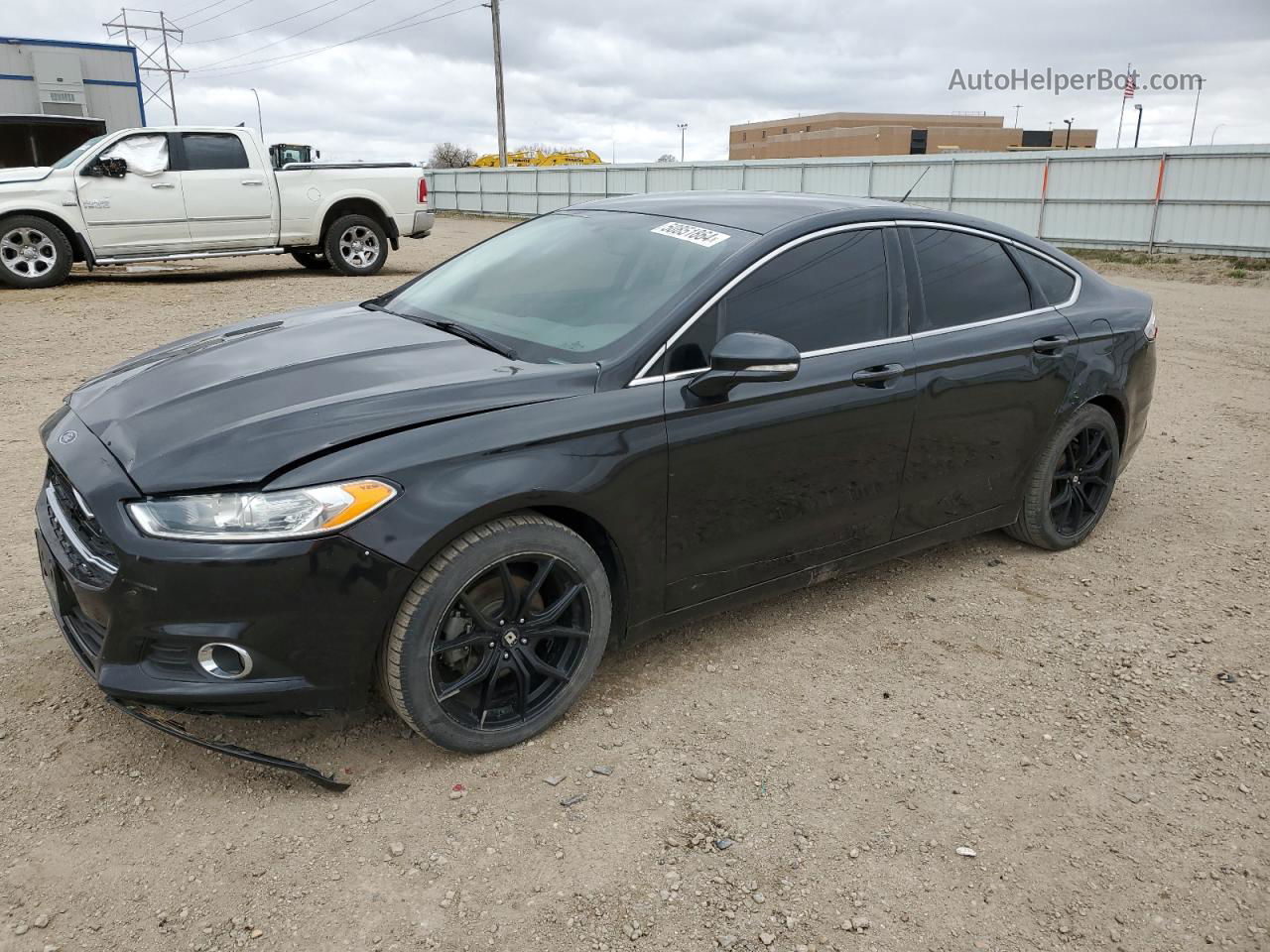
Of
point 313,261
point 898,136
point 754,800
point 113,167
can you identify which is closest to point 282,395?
point 754,800

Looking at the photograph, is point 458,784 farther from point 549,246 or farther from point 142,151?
point 142,151

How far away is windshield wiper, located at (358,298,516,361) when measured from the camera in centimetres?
321

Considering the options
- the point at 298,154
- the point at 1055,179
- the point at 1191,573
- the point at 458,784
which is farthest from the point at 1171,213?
the point at 458,784

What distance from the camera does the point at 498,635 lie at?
2840 millimetres

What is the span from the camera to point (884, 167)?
23.8 metres

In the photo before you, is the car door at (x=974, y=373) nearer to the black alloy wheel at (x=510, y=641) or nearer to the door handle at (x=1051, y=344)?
the door handle at (x=1051, y=344)

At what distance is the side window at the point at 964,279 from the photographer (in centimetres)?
384

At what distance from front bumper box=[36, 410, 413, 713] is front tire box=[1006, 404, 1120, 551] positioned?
9.85ft

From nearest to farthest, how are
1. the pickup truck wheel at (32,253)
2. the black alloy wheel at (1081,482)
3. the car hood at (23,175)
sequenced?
the black alloy wheel at (1081,482) → the car hood at (23,175) → the pickup truck wheel at (32,253)

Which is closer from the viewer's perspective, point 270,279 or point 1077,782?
point 1077,782

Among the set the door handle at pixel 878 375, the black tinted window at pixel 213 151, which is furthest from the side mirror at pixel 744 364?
the black tinted window at pixel 213 151

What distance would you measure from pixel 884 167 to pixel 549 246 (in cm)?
2193

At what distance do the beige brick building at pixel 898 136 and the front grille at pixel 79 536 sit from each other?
61935 mm

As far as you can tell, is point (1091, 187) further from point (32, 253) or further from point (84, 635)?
point (84, 635)
